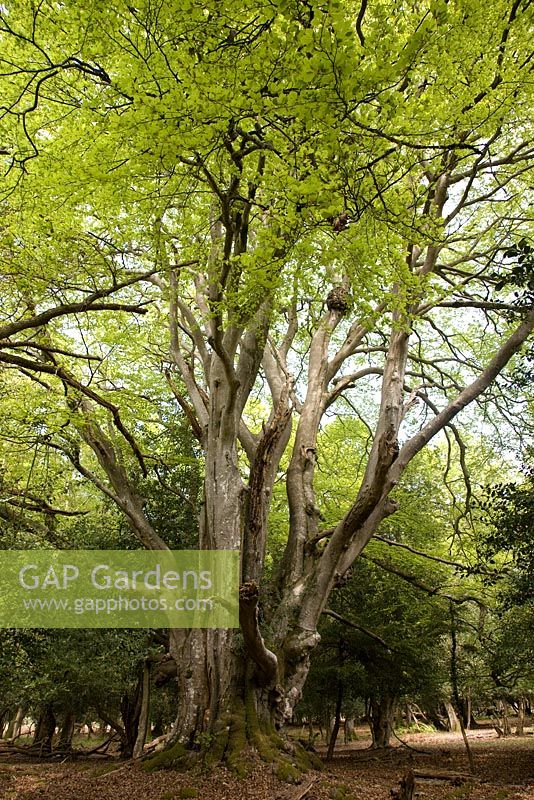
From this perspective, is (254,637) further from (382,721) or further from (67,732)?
(67,732)

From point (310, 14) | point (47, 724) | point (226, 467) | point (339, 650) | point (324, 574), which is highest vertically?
point (310, 14)

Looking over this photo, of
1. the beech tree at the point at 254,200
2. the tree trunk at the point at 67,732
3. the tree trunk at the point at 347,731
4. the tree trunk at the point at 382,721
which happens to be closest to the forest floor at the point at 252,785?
the beech tree at the point at 254,200

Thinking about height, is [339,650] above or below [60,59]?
below

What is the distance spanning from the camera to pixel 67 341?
9883 mm

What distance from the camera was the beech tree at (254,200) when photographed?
3877mm

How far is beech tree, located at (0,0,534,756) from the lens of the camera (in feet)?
12.7

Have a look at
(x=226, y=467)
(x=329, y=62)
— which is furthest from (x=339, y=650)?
(x=329, y=62)

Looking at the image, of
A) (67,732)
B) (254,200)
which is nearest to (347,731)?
(67,732)

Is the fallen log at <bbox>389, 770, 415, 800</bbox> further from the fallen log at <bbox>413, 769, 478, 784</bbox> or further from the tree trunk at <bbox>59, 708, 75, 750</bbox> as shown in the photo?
the tree trunk at <bbox>59, 708, 75, 750</bbox>

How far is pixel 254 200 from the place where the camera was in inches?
227

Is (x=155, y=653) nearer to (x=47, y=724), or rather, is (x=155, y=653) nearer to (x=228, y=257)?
(x=47, y=724)

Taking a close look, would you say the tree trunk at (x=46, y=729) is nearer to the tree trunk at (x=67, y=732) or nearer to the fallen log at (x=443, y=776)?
the tree trunk at (x=67, y=732)

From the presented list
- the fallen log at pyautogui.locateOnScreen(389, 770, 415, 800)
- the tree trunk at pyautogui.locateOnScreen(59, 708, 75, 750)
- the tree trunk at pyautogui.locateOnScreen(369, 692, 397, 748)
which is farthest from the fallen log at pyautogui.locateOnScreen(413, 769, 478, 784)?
the tree trunk at pyautogui.locateOnScreen(59, 708, 75, 750)

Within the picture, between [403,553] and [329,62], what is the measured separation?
296 inches
